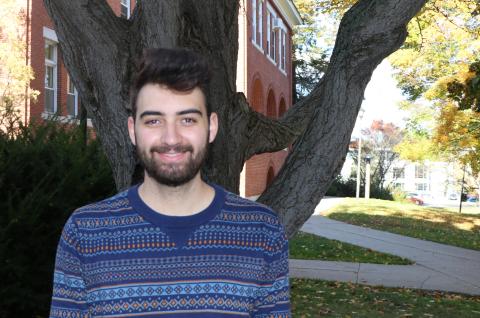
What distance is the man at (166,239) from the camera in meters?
2.20

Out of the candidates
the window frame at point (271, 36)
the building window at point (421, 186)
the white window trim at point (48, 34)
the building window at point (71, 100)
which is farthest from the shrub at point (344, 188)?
the building window at point (421, 186)

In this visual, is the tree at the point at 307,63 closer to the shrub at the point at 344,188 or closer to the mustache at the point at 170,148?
the shrub at the point at 344,188

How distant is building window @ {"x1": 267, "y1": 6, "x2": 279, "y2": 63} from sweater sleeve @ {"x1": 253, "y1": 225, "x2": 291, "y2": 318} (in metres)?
28.7

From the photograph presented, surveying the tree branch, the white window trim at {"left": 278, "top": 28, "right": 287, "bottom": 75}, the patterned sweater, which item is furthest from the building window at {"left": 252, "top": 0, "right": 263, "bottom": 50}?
the patterned sweater

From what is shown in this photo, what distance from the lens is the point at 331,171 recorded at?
12.3 ft

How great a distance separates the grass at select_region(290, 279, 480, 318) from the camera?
7.65m

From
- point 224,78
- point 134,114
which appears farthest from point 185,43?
point 134,114

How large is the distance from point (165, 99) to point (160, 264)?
0.54 meters

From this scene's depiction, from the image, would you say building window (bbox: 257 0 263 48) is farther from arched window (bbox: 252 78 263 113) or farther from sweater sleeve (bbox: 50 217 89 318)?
sweater sleeve (bbox: 50 217 89 318)

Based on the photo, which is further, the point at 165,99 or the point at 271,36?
the point at 271,36

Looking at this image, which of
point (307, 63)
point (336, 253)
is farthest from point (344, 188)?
point (336, 253)

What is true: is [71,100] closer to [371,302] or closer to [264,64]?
[371,302]

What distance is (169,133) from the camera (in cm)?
221

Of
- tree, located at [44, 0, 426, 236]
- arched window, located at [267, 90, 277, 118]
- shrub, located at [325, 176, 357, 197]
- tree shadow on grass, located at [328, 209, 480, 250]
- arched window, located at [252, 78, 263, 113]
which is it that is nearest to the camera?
tree, located at [44, 0, 426, 236]
